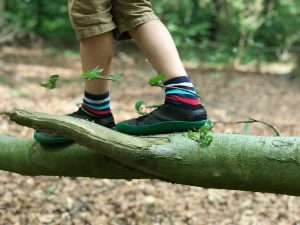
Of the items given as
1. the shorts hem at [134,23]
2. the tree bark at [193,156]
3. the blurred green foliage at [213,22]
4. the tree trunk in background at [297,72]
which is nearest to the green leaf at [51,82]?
the tree bark at [193,156]

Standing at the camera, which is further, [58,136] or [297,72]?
[297,72]

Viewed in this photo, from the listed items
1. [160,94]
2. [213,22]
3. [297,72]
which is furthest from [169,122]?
[213,22]

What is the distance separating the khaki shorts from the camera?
5.38 ft

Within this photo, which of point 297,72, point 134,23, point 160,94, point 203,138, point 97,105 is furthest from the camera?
point 297,72

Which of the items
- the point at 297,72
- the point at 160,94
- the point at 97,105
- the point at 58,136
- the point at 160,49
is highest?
the point at 297,72

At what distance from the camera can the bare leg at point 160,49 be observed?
1650mm

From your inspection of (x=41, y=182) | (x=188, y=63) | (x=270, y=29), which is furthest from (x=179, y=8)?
(x=41, y=182)

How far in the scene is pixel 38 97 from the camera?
6.19 metres

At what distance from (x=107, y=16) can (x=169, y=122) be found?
447 mm

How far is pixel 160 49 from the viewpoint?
5.41ft

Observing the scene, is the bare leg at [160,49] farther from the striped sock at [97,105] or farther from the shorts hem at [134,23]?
the striped sock at [97,105]

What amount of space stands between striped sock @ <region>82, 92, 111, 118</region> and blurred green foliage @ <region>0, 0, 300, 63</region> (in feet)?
26.8

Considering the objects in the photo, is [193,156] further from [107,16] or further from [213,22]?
[213,22]

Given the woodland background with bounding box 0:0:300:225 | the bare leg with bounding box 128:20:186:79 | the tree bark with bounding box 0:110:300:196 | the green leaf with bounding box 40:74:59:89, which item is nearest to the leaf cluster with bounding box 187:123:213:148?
the tree bark with bounding box 0:110:300:196
